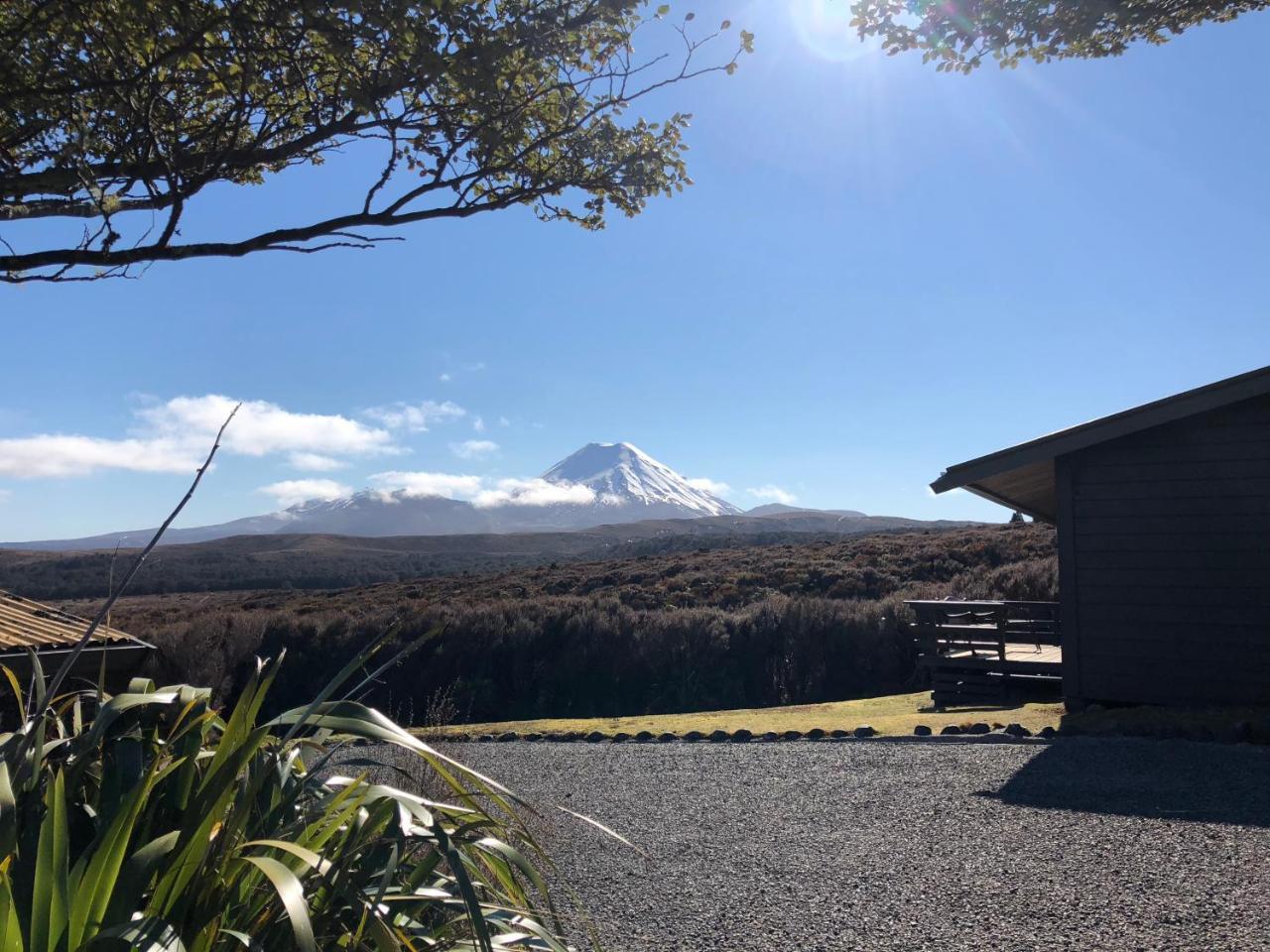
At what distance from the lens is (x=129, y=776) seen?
221 cm

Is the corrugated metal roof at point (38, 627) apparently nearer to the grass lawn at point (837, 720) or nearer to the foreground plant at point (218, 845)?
the grass lawn at point (837, 720)

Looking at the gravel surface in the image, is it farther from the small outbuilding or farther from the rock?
the small outbuilding

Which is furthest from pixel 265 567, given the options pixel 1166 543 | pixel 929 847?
pixel 929 847

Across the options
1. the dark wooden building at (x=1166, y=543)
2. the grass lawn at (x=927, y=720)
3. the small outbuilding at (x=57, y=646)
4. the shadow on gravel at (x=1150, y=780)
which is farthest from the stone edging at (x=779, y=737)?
the small outbuilding at (x=57, y=646)

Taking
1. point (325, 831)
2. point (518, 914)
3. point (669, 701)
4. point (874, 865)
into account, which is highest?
point (325, 831)

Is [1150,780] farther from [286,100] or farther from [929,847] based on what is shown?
[286,100]

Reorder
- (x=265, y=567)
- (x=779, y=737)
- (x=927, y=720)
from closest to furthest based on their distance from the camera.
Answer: (x=779, y=737), (x=927, y=720), (x=265, y=567)

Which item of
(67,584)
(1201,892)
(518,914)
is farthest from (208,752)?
(67,584)

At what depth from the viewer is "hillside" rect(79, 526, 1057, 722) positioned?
1666 centimetres

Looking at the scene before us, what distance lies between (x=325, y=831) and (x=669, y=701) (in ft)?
49.5

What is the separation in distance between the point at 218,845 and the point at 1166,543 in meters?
8.80

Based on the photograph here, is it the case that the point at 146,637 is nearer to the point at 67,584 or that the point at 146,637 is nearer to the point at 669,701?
the point at 669,701

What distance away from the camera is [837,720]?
10000 mm

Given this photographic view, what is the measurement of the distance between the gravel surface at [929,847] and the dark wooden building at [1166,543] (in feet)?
4.73
